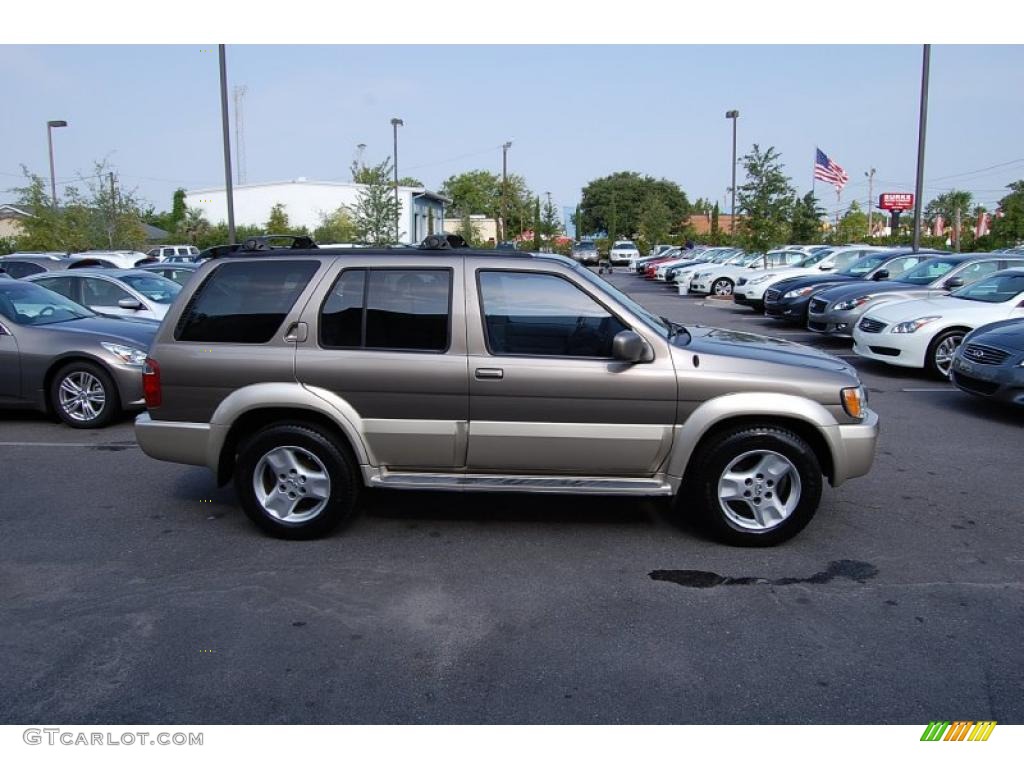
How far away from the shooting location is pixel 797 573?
485 centimetres

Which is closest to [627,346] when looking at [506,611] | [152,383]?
[506,611]

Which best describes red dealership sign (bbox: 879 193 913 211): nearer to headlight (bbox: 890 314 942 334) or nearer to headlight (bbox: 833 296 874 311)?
headlight (bbox: 833 296 874 311)

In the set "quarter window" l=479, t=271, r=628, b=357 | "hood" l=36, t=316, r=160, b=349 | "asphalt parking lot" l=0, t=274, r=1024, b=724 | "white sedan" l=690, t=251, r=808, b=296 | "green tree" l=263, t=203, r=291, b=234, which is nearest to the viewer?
"asphalt parking lot" l=0, t=274, r=1024, b=724

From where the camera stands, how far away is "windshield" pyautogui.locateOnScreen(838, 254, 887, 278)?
62.9 ft

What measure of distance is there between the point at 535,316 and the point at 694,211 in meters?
107

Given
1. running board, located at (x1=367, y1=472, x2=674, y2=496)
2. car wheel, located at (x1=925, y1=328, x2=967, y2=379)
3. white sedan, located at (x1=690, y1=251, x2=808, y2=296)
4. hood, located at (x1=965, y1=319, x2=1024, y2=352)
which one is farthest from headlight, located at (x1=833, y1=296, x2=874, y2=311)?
white sedan, located at (x1=690, y1=251, x2=808, y2=296)

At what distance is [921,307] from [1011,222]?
810 inches

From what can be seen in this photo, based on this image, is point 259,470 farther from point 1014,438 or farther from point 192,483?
point 1014,438

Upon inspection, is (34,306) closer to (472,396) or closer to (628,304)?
(472,396)

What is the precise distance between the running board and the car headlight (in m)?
4.68

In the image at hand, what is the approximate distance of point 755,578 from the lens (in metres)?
4.78
